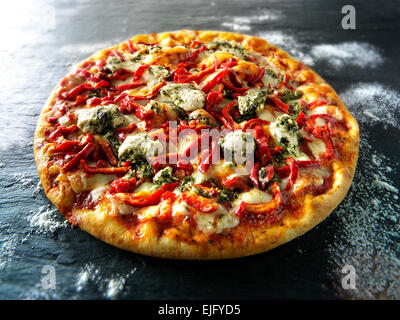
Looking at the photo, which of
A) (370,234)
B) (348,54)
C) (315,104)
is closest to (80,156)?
(315,104)

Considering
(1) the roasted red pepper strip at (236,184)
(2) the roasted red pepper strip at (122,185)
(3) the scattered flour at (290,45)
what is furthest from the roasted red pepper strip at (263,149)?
(3) the scattered flour at (290,45)

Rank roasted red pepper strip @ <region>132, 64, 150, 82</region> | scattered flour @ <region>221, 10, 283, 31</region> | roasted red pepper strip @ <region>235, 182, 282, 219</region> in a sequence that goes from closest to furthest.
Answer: roasted red pepper strip @ <region>235, 182, 282, 219</region>, roasted red pepper strip @ <region>132, 64, 150, 82</region>, scattered flour @ <region>221, 10, 283, 31</region>

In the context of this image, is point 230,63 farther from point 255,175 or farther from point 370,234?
point 370,234

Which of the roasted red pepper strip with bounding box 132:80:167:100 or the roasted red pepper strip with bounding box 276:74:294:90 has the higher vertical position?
the roasted red pepper strip with bounding box 132:80:167:100

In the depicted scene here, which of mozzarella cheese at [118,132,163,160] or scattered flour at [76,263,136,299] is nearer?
scattered flour at [76,263,136,299]

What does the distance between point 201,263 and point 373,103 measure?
12.0ft

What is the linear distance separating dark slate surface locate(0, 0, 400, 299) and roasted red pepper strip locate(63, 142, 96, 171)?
50 centimetres

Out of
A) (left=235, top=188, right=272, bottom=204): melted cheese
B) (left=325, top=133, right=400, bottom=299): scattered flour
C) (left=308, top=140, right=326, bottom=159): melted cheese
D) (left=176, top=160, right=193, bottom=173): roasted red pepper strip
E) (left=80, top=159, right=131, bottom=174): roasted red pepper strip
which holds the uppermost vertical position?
(left=80, top=159, right=131, bottom=174): roasted red pepper strip

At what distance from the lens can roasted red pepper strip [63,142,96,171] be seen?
3.56 m

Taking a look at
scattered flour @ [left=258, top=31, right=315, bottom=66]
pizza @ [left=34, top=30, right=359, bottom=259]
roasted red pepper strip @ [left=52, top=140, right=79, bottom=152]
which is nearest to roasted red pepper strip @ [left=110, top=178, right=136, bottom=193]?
pizza @ [left=34, top=30, right=359, bottom=259]

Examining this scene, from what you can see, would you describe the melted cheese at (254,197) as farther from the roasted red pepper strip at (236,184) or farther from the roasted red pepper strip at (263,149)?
the roasted red pepper strip at (263,149)

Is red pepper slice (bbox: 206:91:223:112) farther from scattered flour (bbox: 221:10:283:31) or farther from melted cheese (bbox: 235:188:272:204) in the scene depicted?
scattered flour (bbox: 221:10:283:31)
